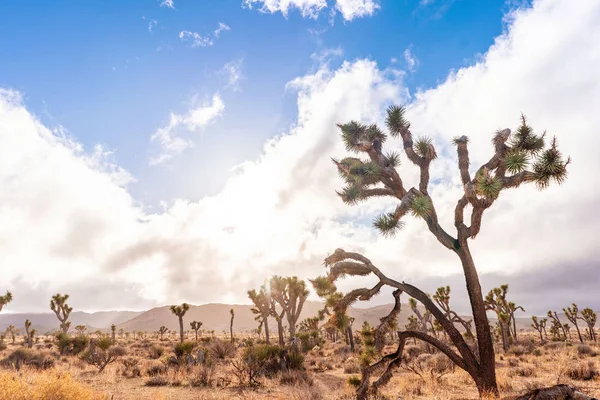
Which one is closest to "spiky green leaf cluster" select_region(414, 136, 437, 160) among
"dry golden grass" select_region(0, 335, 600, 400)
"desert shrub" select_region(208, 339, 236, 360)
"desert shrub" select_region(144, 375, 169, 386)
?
"dry golden grass" select_region(0, 335, 600, 400)

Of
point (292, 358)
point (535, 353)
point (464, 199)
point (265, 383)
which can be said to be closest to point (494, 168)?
point (464, 199)

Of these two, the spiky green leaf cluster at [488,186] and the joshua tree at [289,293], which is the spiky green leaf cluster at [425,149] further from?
the joshua tree at [289,293]

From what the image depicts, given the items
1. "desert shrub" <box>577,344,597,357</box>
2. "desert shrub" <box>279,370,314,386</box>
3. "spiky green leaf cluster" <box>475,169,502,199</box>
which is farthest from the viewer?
"desert shrub" <box>577,344,597,357</box>

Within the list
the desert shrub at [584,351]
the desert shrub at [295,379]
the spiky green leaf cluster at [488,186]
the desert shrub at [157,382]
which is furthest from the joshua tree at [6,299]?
the desert shrub at [584,351]

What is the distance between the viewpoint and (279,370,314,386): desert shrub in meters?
13.8

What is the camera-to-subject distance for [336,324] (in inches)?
452

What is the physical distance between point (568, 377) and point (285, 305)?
20.5m

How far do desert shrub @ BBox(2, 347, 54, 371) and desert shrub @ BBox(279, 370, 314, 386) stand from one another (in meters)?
14.2

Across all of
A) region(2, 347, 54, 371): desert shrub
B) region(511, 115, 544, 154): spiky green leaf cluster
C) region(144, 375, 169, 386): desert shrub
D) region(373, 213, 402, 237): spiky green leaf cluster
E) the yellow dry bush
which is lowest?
region(2, 347, 54, 371): desert shrub

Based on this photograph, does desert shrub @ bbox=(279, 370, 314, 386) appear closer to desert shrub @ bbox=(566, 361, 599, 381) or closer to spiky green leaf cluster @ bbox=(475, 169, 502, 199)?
spiky green leaf cluster @ bbox=(475, 169, 502, 199)

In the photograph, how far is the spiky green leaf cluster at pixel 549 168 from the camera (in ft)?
29.9

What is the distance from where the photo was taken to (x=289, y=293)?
97.3 feet

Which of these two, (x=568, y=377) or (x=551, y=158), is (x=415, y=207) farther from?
(x=568, y=377)

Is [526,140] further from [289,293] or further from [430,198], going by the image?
[289,293]
